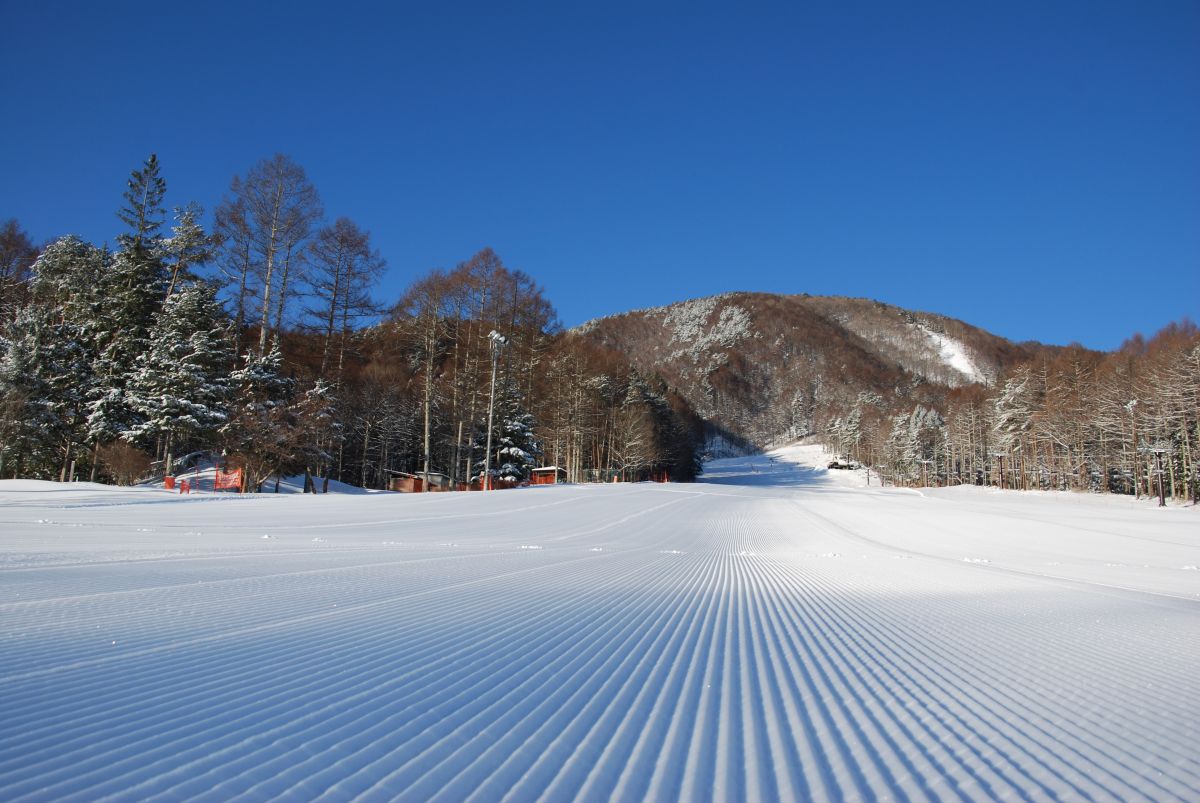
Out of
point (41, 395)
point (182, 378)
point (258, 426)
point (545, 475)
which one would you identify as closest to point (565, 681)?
point (258, 426)

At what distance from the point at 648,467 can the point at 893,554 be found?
4813 centimetres

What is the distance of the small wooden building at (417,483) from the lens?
33125 mm

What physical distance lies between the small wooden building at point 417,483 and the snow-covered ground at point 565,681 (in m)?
25.9

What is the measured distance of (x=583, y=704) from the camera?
8.54ft

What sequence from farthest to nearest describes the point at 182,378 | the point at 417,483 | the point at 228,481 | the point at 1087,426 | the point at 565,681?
1. the point at 1087,426
2. the point at 417,483
3. the point at 182,378
4. the point at 228,481
5. the point at 565,681

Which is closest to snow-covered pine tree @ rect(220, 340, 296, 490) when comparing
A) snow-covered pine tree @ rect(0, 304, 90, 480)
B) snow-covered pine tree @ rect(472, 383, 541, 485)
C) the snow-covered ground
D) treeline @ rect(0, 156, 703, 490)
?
treeline @ rect(0, 156, 703, 490)

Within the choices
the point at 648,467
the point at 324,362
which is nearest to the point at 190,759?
the point at 324,362

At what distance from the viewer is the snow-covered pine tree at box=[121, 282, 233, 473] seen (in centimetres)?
2216

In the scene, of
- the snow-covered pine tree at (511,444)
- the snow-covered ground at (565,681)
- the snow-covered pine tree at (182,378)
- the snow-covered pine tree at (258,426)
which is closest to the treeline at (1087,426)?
the snow-covered pine tree at (511,444)

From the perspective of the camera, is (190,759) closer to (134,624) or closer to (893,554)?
(134,624)

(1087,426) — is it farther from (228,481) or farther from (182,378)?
(182,378)

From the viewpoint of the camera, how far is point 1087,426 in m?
44.9

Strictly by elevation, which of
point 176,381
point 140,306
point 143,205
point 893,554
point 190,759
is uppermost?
point 143,205

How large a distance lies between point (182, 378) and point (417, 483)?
13.0m
